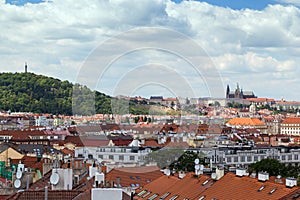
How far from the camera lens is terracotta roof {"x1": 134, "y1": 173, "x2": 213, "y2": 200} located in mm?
32188

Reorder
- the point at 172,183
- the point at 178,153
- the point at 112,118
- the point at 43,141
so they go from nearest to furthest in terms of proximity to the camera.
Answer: the point at 172,183, the point at 178,153, the point at 43,141, the point at 112,118

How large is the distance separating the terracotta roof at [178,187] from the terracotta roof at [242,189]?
3.32ft

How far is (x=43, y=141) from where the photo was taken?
103875 millimetres

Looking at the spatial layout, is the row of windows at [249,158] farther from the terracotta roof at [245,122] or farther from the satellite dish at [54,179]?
the terracotta roof at [245,122]

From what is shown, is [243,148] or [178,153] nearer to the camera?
[178,153]

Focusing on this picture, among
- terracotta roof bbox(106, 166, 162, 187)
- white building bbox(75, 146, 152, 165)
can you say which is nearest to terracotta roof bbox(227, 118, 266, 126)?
white building bbox(75, 146, 152, 165)

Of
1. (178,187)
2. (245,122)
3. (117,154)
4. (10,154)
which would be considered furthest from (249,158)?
(245,122)

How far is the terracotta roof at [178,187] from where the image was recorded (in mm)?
32188

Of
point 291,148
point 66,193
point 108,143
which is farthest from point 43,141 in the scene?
point 66,193

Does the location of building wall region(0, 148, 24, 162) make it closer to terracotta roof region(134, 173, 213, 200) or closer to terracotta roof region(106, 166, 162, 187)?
terracotta roof region(106, 166, 162, 187)

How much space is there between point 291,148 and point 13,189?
72313 millimetres

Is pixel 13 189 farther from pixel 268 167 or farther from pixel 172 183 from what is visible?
pixel 268 167

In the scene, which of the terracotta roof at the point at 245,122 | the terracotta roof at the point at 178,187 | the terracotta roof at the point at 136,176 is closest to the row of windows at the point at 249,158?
the terracotta roof at the point at 136,176

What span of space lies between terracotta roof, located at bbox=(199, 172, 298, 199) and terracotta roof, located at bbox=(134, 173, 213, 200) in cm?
101
